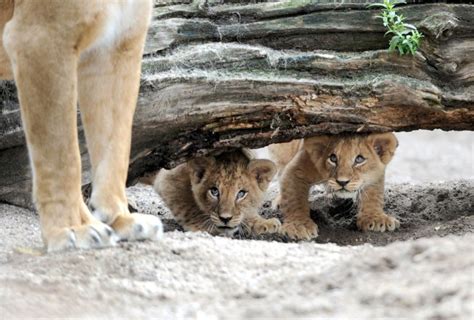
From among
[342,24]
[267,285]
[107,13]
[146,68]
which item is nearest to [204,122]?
[146,68]

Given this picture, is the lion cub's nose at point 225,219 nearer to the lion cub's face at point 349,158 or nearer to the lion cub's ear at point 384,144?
the lion cub's face at point 349,158

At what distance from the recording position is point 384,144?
6.33 meters

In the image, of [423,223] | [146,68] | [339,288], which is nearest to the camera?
[339,288]

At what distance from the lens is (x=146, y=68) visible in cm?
539

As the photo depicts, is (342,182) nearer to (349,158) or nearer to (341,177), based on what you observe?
(341,177)

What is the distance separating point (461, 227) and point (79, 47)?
2698 millimetres

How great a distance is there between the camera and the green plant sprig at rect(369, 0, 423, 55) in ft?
17.6

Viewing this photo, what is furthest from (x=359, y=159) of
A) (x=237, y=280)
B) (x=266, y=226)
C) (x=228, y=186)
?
(x=237, y=280)

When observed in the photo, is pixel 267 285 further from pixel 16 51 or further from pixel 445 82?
pixel 445 82

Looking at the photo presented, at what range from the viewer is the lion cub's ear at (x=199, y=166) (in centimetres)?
624

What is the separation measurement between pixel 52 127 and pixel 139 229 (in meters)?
0.58

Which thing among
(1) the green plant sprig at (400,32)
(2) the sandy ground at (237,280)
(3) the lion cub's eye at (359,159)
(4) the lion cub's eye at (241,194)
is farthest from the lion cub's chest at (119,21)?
(3) the lion cub's eye at (359,159)

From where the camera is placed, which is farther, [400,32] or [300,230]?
[300,230]

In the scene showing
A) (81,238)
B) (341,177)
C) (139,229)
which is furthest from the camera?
(341,177)
